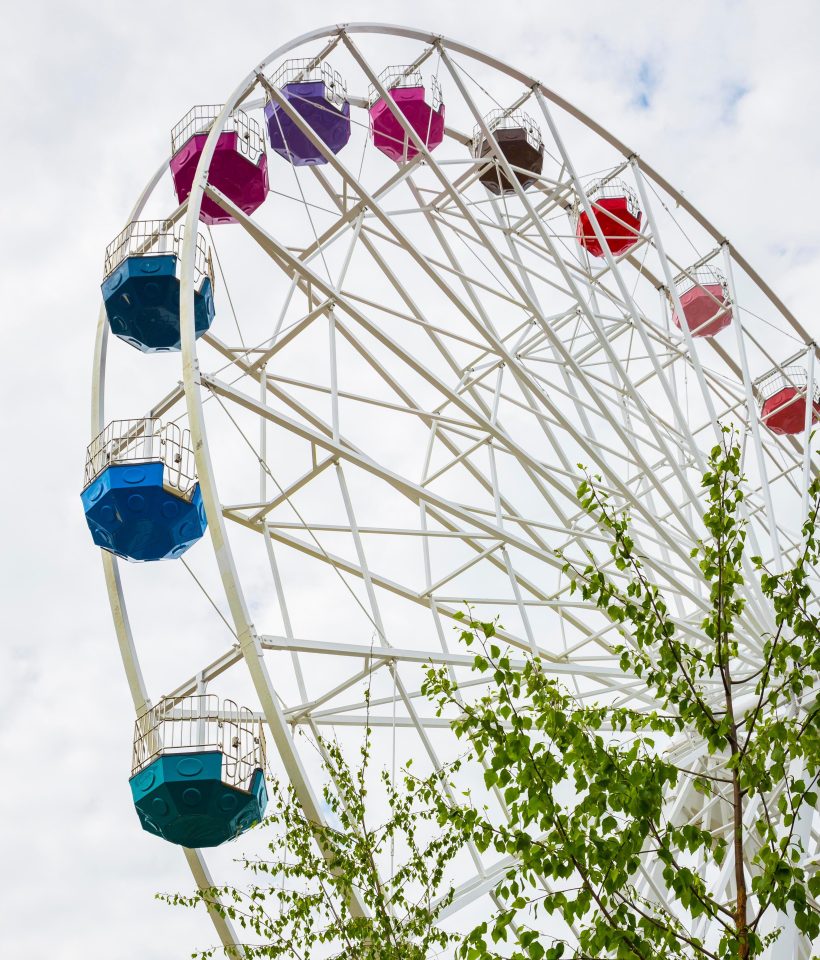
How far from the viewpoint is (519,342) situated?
17719mm

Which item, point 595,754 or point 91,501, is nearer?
point 595,754

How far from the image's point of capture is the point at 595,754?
6.38 metres

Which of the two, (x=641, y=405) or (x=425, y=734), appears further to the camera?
(x=641, y=405)

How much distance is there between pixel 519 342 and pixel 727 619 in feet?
36.2

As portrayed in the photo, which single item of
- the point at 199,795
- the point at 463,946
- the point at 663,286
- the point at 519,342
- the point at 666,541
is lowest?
the point at 463,946

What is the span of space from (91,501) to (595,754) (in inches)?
283

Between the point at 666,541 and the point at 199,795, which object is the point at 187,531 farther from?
the point at 666,541

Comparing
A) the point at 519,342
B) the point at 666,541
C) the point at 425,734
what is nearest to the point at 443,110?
the point at 519,342

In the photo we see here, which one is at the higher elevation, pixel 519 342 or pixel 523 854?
pixel 519 342

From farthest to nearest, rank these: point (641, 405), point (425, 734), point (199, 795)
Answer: point (641, 405) → point (425, 734) → point (199, 795)

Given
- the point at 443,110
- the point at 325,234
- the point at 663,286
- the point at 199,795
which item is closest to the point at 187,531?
the point at 199,795

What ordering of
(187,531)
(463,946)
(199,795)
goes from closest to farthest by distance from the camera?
(463,946), (199,795), (187,531)

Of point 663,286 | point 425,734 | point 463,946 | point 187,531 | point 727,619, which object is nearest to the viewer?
point 463,946

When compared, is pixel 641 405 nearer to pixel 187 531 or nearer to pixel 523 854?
pixel 187 531
